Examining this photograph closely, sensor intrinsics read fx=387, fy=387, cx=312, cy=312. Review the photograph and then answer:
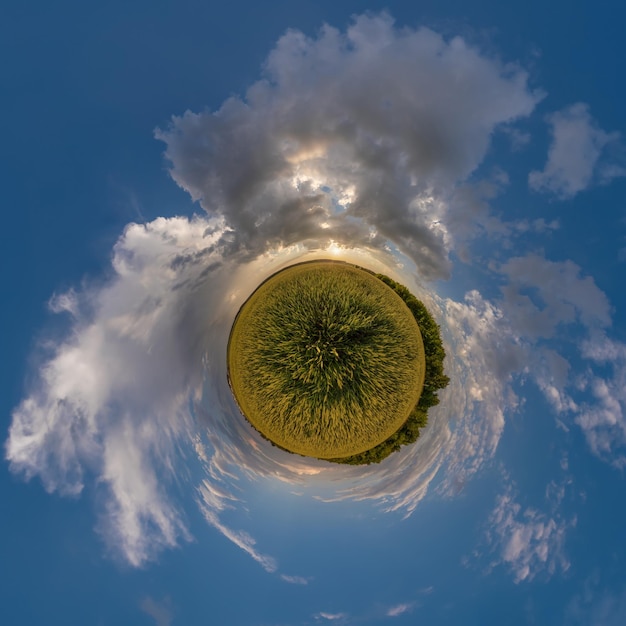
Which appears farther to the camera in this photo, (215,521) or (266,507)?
(266,507)

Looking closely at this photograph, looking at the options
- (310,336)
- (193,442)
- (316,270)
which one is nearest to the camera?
(310,336)

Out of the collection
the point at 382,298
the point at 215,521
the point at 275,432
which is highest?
the point at 382,298

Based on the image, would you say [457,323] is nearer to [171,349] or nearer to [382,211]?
[382,211]

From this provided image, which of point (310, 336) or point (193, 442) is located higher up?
point (310, 336)

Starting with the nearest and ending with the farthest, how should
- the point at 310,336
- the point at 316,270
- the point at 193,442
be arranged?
the point at 310,336 → the point at 193,442 → the point at 316,270

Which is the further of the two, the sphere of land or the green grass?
the green grass

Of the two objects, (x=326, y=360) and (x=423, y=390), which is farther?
(x=423, y=390)

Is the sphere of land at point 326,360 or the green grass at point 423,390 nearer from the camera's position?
the sphere of land at point 326,360

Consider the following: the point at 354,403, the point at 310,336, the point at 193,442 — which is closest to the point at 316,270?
the point at 310,336
